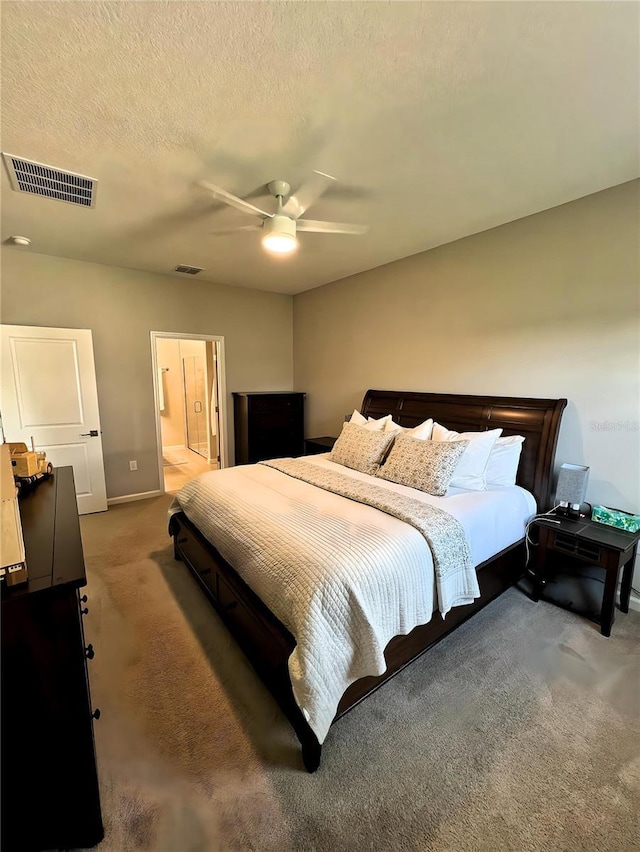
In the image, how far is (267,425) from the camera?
498cm

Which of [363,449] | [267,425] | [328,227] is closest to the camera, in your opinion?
[328,227]

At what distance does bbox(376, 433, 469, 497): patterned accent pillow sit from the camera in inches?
100

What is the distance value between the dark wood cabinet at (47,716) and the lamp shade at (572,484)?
9.37ft

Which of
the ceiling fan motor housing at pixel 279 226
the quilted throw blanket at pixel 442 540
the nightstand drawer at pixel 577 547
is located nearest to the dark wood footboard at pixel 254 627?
the quilted throw blanket at pixel 442 540

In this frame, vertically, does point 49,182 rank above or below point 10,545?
above

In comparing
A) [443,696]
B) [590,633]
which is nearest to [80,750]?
[443,696]

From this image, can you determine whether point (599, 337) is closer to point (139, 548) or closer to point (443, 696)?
point (443, 696)

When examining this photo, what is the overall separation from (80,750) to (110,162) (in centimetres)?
270

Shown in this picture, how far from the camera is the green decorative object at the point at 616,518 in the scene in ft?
7.62

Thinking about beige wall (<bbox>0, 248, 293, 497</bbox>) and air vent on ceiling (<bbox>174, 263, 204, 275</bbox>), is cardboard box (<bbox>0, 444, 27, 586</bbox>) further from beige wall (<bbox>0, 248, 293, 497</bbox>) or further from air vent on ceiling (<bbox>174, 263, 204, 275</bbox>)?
air vent on ceiling (<bbox>174, 263, 204, 275</bbox>)

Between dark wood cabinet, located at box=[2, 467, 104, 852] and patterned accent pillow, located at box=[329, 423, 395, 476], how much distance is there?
7.34 ft

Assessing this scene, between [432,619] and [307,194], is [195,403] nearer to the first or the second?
[307,194]

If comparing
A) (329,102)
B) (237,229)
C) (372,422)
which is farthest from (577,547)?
(237,229)

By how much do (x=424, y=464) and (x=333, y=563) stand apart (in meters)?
1.32
